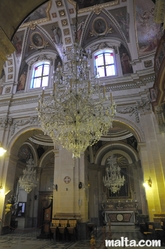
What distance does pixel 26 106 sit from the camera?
446 inches

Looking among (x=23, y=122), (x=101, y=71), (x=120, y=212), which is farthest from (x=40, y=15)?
(x=120, y=212)

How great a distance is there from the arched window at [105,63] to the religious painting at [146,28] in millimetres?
1805

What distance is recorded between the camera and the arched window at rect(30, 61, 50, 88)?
12193 millimetres

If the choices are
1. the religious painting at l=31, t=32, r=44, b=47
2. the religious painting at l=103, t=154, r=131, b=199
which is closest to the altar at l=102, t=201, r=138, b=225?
the religious painting at l=103, t=154, r=131, b=199

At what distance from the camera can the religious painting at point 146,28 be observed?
32.4 feet

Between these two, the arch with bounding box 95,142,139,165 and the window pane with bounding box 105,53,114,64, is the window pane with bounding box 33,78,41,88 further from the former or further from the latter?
the arch with bounding box 95,142,139,165

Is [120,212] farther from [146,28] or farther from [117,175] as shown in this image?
[146,28]

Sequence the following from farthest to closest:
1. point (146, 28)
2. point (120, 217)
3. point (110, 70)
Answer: point (120, 217) < point (110, 70) < point (146, 28)

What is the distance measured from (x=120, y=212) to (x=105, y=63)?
1164cm

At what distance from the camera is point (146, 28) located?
10.2 metres

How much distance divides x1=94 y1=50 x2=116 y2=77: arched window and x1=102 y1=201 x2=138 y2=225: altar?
35.1 feet

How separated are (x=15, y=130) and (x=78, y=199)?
5.24 m

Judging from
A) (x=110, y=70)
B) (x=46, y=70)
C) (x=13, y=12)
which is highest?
(x=46, y=70)

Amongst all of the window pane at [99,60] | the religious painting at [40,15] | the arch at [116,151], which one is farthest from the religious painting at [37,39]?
the arch at [116,151]
